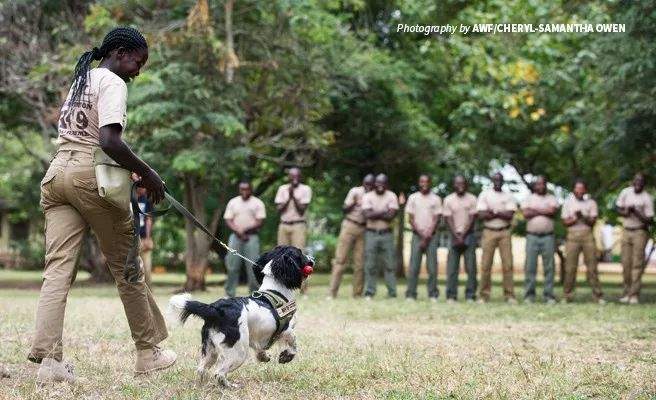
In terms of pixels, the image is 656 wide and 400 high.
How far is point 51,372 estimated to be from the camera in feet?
19.9

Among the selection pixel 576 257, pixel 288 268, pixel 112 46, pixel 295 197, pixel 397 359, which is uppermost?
pixel 112 46

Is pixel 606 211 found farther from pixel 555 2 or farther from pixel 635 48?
pixel 635 48

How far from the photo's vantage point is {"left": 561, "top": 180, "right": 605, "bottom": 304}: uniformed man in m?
16.4

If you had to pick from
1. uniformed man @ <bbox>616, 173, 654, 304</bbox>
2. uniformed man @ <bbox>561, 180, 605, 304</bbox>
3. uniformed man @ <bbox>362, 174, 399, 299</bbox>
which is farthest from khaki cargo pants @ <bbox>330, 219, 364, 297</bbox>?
uniformed man @ <bbox>616, 173, 654, 304</bbox>

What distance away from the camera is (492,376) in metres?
6.72

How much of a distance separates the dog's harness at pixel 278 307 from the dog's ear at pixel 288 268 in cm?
11

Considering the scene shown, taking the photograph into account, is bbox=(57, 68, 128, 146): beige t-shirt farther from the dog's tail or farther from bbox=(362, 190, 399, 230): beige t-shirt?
bbox=(362, 190, 399, 230): beige t-shirt

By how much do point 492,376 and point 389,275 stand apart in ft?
35.8

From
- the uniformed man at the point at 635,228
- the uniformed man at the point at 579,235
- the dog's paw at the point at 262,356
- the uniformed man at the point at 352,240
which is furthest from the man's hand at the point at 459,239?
the dog's paw at the point at 262,356

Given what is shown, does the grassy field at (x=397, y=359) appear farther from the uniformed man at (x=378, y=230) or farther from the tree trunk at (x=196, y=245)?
the tree trunk at (x=196, y=245)

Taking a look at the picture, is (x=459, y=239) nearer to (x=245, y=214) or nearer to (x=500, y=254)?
(x=500, y=254)

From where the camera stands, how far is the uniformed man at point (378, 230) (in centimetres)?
1728

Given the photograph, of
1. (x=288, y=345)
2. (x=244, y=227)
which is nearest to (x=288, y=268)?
(x=288, y=345)

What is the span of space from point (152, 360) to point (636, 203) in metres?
11.5
